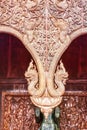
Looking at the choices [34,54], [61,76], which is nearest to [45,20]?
[34,54]

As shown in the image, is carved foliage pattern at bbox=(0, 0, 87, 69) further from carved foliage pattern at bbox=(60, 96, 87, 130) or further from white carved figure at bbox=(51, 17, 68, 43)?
carved foliage pattern at bbox=(60, 96, 87, 130)

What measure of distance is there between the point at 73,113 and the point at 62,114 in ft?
→ 0.39

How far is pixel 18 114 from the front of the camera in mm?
4578

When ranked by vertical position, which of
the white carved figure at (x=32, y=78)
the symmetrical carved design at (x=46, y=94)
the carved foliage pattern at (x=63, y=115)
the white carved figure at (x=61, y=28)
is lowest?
the carved foliage pattern at (x=63, y=115)

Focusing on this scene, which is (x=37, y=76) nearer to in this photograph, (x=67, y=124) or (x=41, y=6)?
(x=41, y=6)

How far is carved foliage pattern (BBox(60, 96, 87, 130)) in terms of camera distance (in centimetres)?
455

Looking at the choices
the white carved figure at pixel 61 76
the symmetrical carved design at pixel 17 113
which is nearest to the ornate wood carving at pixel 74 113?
the symmetrical carved design at pixel 17 113

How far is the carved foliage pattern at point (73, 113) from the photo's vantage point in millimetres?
4551

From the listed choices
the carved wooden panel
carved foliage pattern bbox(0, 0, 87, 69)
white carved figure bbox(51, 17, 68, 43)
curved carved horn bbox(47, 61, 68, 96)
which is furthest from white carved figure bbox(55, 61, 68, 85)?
the carved wooden panel

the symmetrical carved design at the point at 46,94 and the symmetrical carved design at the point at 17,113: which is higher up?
the symmetrical carved design at the point at 46,94

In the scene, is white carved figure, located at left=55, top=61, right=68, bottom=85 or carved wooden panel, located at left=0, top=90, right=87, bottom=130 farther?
carved wooden panel, located at left=0, top=90, right=87, bottom=130

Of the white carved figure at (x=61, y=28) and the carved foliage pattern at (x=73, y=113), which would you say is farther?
the carved foliage pattern at (x=73, y=113)

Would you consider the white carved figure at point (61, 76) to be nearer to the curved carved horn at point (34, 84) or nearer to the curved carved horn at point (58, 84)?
the curved carved horn at point (58, 84)

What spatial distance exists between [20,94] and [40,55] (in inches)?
48.1
